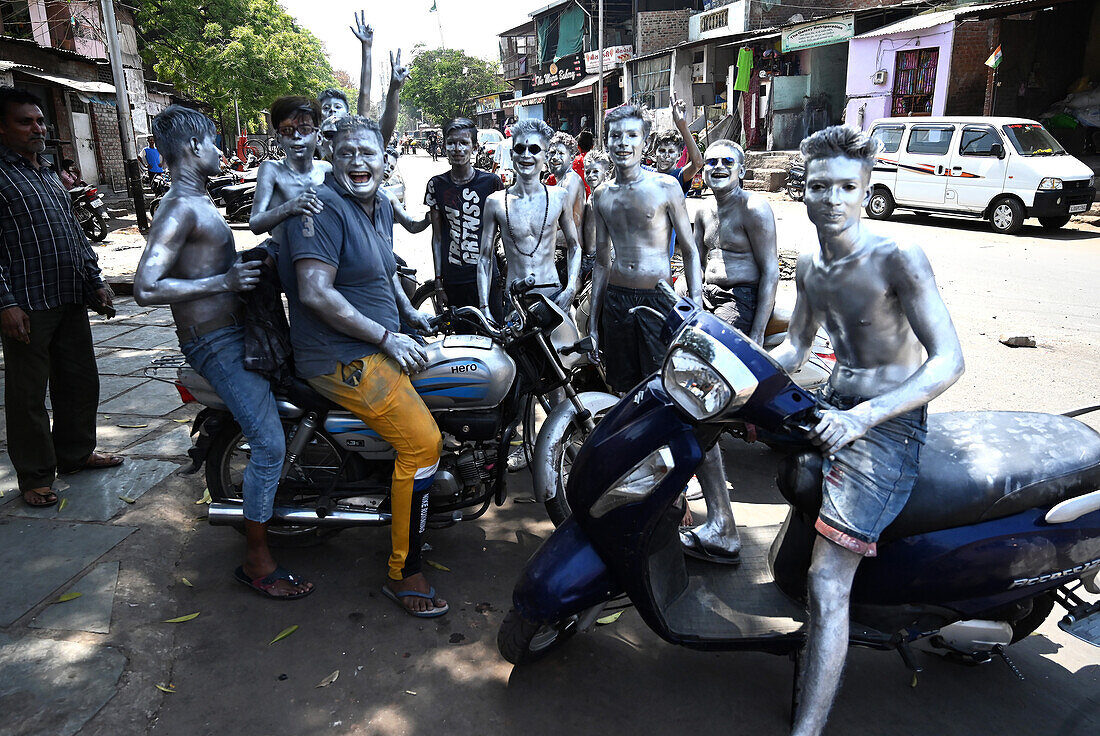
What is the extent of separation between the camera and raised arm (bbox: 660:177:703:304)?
3.71m

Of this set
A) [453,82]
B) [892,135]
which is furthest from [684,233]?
[453,82]

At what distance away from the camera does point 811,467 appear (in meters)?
2.23

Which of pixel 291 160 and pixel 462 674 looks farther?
pixel 291 160

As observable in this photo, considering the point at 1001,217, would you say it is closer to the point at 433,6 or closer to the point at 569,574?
the point at 569,574

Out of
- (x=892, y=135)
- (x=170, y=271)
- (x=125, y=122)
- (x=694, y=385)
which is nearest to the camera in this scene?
(x=694, y=385)

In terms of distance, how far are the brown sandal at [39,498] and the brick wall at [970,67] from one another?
19.2 metres

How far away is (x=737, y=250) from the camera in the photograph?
4168mm

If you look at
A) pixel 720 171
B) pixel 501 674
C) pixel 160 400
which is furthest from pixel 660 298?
pixel 160 400

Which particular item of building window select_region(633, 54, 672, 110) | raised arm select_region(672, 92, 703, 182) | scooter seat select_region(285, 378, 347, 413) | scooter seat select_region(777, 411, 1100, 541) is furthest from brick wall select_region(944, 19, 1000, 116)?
scooter seat select_region(285, 378, 347, 413)

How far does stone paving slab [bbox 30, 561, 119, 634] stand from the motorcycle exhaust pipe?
50cm

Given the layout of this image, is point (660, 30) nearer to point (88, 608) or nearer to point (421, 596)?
point (421, 596)

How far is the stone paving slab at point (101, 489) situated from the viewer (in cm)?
367

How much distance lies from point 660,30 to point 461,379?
3291 cm

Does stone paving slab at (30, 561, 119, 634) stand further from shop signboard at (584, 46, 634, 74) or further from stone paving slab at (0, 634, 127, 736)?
shop signboard at (584, 46, 634, 74)
